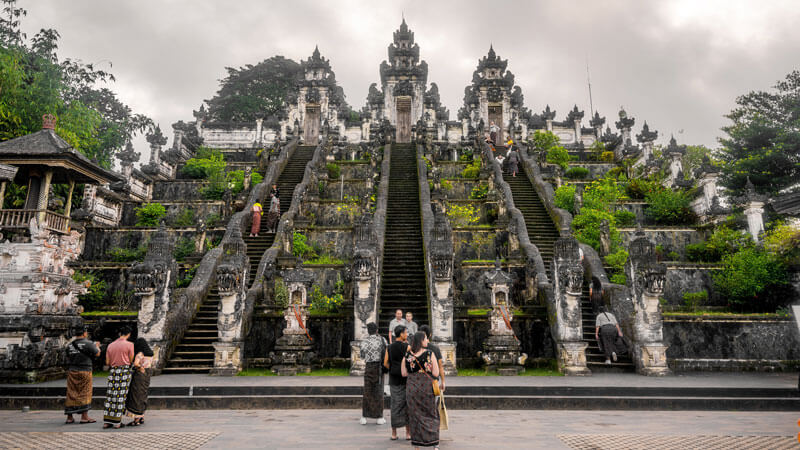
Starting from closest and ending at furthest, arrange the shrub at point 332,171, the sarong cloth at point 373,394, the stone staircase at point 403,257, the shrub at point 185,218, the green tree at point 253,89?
the sarong cloth at point 373,394, the stone staircase at point 403,257, the shrub at point 185,218, the shrub at point 332,171, the green tree at point 253,89

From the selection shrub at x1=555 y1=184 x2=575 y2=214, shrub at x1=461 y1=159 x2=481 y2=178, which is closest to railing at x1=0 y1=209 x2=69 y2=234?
shrub at x1=555 y1=184 x2=575 y2=214

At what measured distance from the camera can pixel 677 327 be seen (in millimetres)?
11844

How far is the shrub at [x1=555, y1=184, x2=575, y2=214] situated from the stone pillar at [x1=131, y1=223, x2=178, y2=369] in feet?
47.5

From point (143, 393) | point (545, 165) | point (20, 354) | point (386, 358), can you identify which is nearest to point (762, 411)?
point (386, 358)

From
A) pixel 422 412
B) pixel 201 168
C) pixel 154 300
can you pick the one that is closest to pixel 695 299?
pixel 422 412

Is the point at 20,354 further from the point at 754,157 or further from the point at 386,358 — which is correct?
the point at 754,157

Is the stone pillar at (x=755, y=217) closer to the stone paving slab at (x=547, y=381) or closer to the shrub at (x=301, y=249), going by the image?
the stone paving slab at (x=547, y=381)

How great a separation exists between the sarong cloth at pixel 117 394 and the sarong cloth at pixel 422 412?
13.6 ft

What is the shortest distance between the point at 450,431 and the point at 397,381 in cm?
109

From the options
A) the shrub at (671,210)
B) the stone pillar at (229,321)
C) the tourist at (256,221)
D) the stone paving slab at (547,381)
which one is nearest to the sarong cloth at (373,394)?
the stone paving slab at (547,381)

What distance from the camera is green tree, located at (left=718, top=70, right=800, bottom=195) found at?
21.7 meters

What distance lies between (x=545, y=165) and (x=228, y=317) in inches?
694

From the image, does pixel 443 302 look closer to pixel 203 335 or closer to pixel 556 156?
pixel 203 335

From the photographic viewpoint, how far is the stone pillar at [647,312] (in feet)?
34.8
